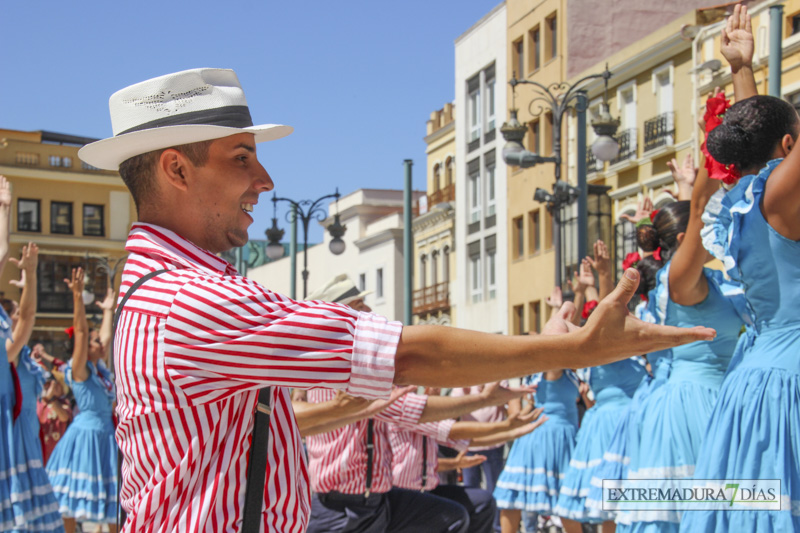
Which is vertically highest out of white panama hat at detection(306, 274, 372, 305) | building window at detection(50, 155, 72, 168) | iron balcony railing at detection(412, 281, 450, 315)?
building window at detection(50, 155, 72, 168)

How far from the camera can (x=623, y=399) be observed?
9945 mm

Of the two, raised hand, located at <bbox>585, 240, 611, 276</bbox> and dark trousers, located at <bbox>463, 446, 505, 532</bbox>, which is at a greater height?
raised hand, located at <bbox>585, 240, 611, 276</bbox>

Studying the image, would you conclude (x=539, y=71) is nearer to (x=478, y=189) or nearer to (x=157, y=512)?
(x=478, y=189)

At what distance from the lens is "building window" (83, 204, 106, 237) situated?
63197 millimetres

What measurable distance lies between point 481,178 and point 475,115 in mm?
3117

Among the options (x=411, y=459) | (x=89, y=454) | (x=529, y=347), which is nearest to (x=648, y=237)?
(x=411, y=459)

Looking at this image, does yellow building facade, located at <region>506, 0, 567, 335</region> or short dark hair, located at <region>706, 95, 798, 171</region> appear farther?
yellow building facade, located at <region>506, 0, 567, 335</region>

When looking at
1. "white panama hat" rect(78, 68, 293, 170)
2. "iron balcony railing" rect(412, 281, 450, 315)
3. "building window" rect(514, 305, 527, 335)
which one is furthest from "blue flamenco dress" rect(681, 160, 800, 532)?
"iron balcony railing" rect(412, 281, 450, 315)

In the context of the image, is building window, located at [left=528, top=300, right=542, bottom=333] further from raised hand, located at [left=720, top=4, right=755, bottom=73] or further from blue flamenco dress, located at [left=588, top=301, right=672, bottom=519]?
raised hand, located at [left=720, top=4, right=755, bottom=73]

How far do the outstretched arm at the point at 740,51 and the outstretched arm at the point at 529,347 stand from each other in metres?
2.43

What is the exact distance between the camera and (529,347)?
8.02 ft

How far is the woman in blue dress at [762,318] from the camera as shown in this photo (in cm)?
402

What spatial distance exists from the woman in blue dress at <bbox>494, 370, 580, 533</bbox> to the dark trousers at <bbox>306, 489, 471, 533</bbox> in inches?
181

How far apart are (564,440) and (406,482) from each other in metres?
4.11
